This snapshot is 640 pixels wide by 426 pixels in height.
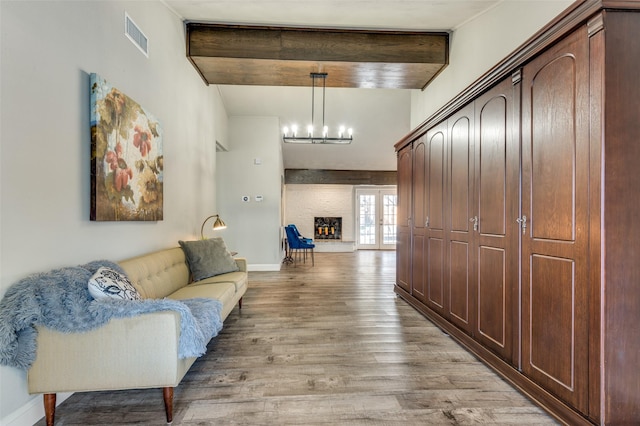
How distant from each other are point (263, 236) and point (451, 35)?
4.58 m

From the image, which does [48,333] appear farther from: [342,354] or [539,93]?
[539,93]

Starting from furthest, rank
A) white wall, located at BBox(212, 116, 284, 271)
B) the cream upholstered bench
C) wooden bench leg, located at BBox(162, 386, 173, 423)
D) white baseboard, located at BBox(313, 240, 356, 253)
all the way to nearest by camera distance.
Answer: white baseboard, located at BBox(313, 240, 356, 253) → white wall, located at BBox(212, 116, 284, 271) → wooden bench leg, located at BBox(162, 386, 173, 423) → the cream upholstered bench

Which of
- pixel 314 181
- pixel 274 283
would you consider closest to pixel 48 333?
pixel 274 283

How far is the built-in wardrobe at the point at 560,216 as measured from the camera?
1.52 metres

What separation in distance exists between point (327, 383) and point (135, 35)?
3206mm

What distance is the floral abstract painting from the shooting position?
6.91 feet

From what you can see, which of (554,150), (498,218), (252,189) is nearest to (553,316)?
(498,218)

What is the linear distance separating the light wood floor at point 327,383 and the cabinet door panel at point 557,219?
363 mm

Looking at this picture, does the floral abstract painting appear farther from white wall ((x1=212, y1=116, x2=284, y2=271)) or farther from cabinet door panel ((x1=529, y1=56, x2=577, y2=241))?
white wall ((x1=212, y1=116, x2=284, y2=271))

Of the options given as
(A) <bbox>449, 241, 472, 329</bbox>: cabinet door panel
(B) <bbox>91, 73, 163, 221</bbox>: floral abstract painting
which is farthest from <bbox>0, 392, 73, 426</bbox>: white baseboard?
(A) <bbox>449, 241, 472, 329</bbox>: cabinet door panel

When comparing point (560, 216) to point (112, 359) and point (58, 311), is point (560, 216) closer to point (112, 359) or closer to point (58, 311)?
point (112, 359)

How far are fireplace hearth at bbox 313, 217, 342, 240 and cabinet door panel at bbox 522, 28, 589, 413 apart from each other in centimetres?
843

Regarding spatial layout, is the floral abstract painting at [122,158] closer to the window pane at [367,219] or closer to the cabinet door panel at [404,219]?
the cabinet door panel at [404,219]

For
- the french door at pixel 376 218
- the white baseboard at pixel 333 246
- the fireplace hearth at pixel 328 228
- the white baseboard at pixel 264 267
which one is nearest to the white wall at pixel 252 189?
the white baseboard at pixel 264 267
